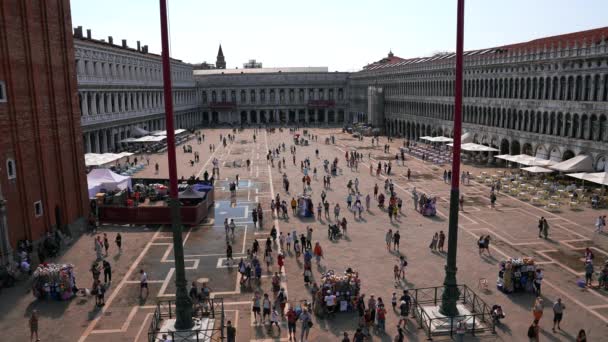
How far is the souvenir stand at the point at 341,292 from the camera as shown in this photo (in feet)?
61.3

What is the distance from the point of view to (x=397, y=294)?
20328 mm

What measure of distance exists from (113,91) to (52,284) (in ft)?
166

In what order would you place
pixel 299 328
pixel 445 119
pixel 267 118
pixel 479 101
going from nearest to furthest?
1. pixel 299 328
2. pixel 479 101
3. pixel 445 119
4. pixel 267 118

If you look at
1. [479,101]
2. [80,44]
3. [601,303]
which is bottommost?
[601,303]

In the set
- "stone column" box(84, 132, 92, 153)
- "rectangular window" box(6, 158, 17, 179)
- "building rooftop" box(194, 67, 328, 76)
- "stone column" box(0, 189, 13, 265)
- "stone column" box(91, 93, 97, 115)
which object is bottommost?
"stone column" box(0, 189, 13, 265)

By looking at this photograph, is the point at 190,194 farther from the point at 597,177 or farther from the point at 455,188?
the point at 597,177

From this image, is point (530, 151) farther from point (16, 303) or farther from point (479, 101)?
point (16, 303)

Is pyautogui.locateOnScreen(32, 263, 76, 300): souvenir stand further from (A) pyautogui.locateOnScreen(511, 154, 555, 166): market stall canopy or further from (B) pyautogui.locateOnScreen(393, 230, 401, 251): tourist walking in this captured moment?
(A) pyautogui.locateOnScreen(511, 154, 555, 166): market stall canopy

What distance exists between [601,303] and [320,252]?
40.5 feet

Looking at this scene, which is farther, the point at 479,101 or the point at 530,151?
the point at 479,101

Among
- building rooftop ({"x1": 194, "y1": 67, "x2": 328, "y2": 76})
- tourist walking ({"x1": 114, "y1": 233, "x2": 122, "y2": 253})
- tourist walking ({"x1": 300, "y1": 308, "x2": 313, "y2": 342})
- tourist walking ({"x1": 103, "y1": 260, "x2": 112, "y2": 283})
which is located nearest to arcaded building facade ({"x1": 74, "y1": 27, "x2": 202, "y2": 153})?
tourist walking ({"x1": 114, "y1": 233, "x2": 122, "y2": 253})

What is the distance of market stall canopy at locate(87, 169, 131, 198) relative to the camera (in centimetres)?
3478

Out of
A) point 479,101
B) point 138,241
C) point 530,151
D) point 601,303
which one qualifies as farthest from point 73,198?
point 479,101

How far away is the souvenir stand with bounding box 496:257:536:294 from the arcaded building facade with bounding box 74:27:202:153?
49.6 meters
